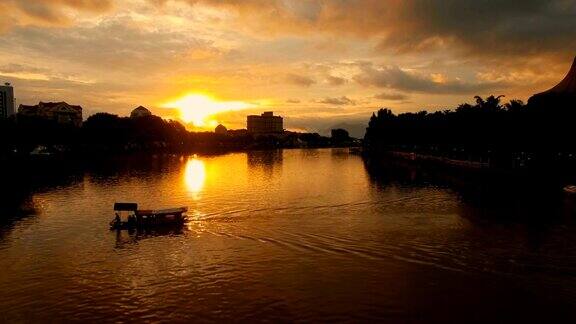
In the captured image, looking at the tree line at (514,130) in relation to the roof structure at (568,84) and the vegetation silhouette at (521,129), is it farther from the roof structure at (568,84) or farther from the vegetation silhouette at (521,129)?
the roof structure at (568,84)

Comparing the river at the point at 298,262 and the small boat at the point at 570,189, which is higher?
the small boat at the point at 570,189

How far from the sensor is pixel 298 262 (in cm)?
2930

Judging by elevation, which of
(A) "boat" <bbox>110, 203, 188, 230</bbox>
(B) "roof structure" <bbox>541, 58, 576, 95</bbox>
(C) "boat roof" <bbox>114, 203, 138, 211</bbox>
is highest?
(B) "roof structure" <bbox>541, 58, 576, 95</bbox>

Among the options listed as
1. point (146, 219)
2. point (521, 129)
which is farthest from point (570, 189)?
point (146, 219)

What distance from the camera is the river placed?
2212 cm

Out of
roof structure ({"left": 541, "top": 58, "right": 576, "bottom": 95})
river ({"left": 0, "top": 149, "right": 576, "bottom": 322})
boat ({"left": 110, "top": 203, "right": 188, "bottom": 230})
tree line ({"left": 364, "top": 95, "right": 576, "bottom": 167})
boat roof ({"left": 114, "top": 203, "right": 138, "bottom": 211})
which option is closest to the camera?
river ({"left": 0, "top": 149, "right": 576, "bottom": 322})

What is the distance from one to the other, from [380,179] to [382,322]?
6509 centimetres

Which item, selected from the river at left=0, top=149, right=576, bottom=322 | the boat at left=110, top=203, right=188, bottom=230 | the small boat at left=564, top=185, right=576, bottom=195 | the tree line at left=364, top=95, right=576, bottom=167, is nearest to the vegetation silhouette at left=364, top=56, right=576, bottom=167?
the tree line at left=364, top=95, right=576, bottom=167

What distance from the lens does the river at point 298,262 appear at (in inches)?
871

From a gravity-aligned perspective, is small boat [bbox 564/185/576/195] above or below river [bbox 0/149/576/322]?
above

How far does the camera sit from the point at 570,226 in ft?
128

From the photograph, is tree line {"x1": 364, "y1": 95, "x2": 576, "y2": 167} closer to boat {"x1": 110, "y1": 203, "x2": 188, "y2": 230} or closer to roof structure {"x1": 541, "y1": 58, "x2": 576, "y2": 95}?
roof structure {"x1": 541, "y1": 58, "x2": 576, "y2": 95}

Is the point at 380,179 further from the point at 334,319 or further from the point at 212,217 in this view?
the point at 334,319

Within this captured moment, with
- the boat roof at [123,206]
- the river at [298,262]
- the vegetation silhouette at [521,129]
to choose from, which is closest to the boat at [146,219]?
the boat roof at [123,206]
